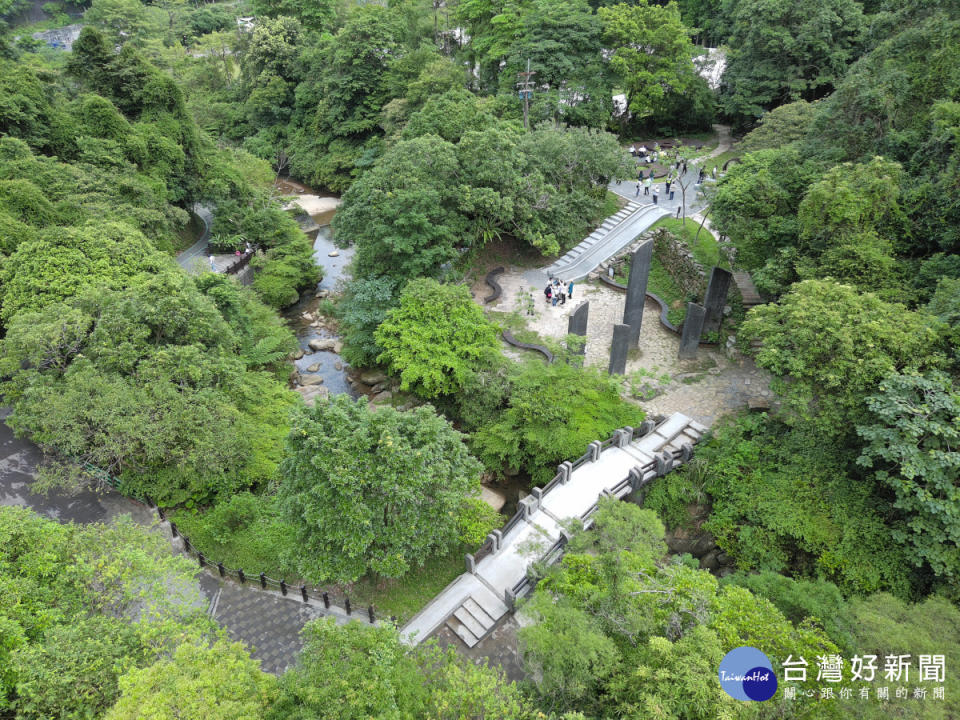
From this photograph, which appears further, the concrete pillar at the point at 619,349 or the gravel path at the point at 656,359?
the gravel path at the point at 656,359

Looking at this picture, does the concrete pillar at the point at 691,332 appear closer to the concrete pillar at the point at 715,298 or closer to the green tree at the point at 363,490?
the concrete pillar at the point at 715,298

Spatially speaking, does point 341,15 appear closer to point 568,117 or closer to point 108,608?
point 568,117

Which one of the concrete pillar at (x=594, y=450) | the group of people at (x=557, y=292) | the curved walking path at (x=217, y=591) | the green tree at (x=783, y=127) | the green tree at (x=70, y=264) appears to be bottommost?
the curved walking path at (x=217, y=591)

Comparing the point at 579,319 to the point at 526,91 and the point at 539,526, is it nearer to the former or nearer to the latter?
the point at 539,526

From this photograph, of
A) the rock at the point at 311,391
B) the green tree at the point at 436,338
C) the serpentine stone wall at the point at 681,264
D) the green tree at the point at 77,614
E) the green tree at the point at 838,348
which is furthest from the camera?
the serpentine stone wall at the point at 681,264

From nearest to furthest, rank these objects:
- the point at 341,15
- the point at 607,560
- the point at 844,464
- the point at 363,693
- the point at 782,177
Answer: the point at 363,693 → the point at 607,560 → the point at 844,464 → the point at 782,177 → the point at 341,15

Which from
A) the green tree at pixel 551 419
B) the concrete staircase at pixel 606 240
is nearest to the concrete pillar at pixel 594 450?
the green tree at pixel 551 419

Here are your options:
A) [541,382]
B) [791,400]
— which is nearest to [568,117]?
[541,382]
